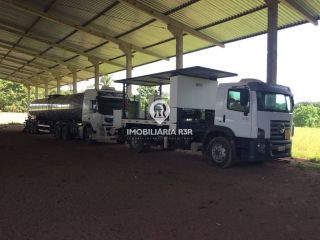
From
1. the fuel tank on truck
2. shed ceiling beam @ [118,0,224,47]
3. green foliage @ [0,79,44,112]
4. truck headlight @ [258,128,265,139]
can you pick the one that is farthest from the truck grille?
green foliage @ [0,79,44,112]

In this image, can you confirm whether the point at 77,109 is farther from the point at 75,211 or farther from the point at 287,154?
the point at 75,211

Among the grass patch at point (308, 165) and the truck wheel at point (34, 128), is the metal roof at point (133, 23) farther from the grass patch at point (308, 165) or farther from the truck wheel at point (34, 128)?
the truck wheel at point (34, 128)

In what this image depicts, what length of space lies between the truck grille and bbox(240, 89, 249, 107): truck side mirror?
96 centimetres

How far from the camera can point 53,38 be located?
2381cm

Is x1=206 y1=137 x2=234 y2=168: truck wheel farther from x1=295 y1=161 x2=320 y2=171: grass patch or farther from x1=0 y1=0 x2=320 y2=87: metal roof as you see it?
x1=0 y1=0 x2=320 y2=87: metal roof

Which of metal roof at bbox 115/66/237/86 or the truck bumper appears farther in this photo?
metal roof at bbox 115/66/237/86

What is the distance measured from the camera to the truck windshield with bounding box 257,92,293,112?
9.18 metres

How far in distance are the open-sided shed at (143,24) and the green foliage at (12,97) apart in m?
41.5

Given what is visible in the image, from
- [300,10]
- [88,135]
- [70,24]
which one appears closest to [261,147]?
[300,10]

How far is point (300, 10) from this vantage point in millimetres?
12352

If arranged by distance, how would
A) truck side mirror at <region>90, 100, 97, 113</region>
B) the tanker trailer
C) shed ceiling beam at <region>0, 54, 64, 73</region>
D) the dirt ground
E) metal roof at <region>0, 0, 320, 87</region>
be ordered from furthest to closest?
shed ceiling beam at <region>0, 54, 64, 73</region>
truck side mirror at <region>90, 100, 97, 113</region>
the tanker trailer
metal roof at <region>0, 0, 320, 87</region>
the dirt ground

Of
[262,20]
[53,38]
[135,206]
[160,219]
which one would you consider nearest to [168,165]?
[135,206]

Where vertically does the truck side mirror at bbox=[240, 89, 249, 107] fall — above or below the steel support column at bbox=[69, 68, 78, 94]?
below

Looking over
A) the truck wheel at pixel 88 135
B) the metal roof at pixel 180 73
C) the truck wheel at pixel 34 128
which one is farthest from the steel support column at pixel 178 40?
the truck wheel at pixel 34 128
